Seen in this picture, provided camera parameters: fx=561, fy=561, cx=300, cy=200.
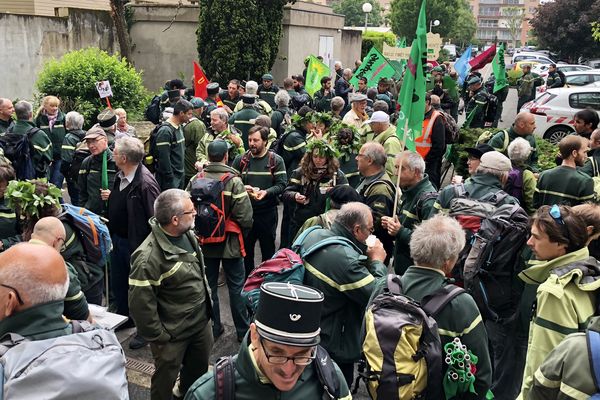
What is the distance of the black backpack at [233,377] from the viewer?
7.99 feet

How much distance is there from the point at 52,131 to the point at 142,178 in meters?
4.37

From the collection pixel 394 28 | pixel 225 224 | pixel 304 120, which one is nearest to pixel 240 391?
pixel 225 224

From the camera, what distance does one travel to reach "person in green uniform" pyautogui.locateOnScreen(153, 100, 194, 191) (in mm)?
7777

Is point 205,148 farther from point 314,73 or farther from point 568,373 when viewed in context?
point 314,73

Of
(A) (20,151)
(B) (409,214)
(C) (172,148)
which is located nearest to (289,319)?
(B) (409,214)

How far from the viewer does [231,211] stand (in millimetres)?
5777

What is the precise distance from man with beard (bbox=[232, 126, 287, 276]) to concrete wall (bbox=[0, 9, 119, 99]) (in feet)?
38.6

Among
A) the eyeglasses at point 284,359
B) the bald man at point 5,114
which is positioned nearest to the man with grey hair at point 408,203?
the eyeglasses at point 284,359

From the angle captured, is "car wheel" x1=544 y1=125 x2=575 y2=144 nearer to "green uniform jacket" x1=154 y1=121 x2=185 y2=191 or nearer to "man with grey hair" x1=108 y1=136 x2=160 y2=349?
"green uniform jacket" x1=154 y1=121 x2=185 y2=191

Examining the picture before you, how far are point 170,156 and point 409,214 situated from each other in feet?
12.6

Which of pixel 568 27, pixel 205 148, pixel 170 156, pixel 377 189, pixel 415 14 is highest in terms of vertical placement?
pixel 415 14

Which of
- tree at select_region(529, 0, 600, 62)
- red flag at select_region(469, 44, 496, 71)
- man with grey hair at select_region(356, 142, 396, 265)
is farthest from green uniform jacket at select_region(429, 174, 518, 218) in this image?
tree at select_region(529, 0, 600, 62)

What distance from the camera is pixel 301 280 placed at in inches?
150

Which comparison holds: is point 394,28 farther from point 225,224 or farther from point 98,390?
point 98,390
